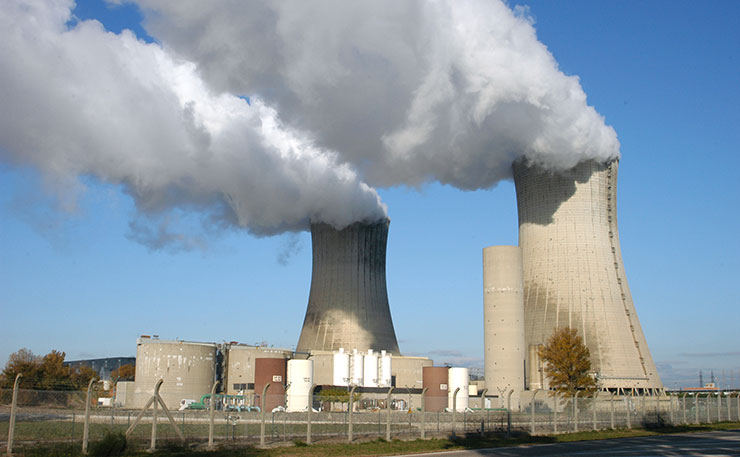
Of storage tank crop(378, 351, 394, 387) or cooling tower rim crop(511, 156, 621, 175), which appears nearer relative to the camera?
cooling tower rim crop(511, 156, 621, 175)

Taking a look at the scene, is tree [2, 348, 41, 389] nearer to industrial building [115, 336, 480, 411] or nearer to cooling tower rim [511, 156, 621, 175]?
industrial building [115, 336, 480, 411]

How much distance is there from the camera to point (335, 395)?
156 feet

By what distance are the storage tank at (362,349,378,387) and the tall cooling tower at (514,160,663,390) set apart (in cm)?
1120

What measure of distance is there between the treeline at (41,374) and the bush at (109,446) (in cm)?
4077

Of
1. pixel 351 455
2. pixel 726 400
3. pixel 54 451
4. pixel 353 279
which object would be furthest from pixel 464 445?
pixel 353 279

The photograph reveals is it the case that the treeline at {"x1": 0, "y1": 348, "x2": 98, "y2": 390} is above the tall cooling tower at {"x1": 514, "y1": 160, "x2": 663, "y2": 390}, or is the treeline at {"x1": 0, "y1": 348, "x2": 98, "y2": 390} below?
below

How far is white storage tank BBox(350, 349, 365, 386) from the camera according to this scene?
50.5m

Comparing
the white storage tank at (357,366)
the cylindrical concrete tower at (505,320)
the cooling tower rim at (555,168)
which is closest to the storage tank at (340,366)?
the white storage tank at (357,366)

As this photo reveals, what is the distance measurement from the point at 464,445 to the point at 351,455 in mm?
4091

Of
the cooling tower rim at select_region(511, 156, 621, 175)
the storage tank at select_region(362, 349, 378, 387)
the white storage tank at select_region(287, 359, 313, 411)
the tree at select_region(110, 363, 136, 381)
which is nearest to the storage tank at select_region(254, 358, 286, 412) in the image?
the white storage tank at select_region(287, 359, 313, 411)

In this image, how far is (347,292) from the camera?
50625mm

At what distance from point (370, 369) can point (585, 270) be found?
53.2 feet

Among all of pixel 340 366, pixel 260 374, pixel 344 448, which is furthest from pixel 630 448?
pixel 340 366

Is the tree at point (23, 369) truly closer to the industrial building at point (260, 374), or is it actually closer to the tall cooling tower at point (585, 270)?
the industrial building at point (260, 374)
